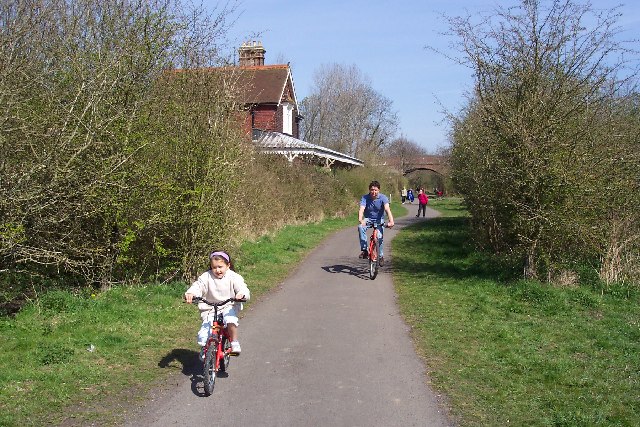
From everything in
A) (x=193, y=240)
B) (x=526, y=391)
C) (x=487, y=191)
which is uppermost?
(x=487, y=191)

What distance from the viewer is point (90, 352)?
24.0ft

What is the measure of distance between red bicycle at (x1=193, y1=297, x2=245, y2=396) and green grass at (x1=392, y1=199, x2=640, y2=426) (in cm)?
226

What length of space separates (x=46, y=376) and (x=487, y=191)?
9.13 metres

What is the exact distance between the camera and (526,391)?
20.3ft

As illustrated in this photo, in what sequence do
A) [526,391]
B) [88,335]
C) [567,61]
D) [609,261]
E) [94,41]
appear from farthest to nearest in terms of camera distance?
[609,261] → [567,61] → [94,41] → [88,335] → [526,391]

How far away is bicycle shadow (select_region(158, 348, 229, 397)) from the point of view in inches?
249

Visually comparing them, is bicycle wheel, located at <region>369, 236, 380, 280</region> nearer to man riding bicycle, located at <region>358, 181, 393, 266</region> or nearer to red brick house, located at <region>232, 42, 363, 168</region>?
man riding bicycle, located at <region>358, 181, 393, 266</region>

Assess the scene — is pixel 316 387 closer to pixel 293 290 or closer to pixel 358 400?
pixel 358 400

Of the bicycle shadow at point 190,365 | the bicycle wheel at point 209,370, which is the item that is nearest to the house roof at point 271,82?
the bicycle shadow at point 190,365

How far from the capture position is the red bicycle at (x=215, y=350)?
5991 millimetres

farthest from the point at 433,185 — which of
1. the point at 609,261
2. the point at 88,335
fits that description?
the point at 88,335

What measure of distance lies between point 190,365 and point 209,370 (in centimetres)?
118

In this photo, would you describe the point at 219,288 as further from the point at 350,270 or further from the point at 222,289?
the point at 350,270

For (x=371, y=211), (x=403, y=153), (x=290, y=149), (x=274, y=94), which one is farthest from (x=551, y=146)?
(x=403, y=153)
